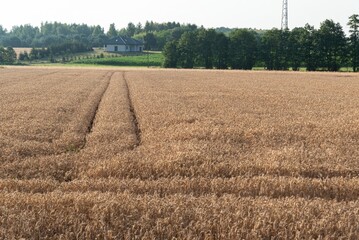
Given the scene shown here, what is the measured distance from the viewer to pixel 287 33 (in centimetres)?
10519

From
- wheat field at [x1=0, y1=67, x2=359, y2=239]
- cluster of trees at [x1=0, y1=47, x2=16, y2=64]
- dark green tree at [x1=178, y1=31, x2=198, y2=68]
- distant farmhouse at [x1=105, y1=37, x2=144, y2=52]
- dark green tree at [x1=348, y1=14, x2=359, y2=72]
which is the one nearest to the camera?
wheat field at [x1=0, y1=67, x2=359, y2=239]

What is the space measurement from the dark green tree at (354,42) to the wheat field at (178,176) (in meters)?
83.1

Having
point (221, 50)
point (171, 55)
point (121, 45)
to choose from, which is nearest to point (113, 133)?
point (221, 50)

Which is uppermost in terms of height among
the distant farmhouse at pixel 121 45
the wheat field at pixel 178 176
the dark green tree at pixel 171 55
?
the distant farmhouse at pixel 121 45

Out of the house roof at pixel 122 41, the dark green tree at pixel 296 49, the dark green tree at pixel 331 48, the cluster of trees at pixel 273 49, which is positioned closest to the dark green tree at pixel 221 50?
the cluster of trees at pixel 273 49

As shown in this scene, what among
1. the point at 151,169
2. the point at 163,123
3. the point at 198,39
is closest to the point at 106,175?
the point at 151,169

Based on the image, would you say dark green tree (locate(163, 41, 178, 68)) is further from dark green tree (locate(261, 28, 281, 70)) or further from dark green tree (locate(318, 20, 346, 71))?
dark green tree (locate(318, 20, 346, 71))

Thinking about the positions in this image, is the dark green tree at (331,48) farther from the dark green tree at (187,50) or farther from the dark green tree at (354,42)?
Result: the dark green tree at (187,50)

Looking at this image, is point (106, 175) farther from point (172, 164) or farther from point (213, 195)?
point (213, 195)

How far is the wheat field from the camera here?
6.86 m

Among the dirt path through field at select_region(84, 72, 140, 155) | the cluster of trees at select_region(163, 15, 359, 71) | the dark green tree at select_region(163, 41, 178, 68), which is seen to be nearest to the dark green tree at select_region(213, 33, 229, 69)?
the cluster of trees at select_region(163, 15, 359, 71)

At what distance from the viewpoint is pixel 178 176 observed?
396 inches

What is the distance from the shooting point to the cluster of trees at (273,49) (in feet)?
322

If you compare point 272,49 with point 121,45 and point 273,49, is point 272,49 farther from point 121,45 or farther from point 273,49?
point 121,45
